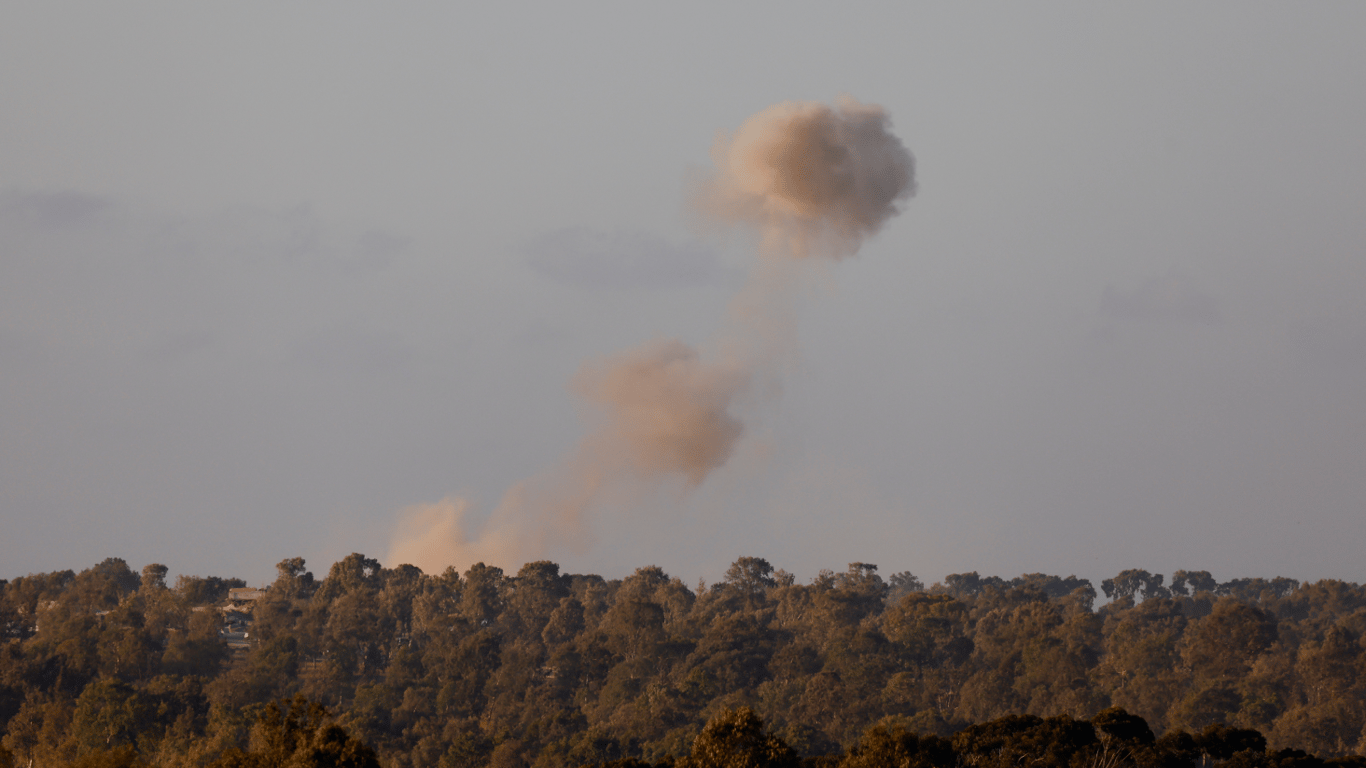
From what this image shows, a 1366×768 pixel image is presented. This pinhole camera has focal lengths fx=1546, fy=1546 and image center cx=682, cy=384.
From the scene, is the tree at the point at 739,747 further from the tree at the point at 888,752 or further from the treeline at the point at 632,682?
the treeline at the point at 632,682

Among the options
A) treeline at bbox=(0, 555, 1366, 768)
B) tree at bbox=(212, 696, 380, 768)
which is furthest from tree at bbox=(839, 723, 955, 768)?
treeline at bbox=(0, 555, 1366, 768)

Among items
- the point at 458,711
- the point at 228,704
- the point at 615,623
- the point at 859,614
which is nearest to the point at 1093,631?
the point at 859,614

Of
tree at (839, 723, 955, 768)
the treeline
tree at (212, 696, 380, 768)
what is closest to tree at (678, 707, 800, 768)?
tree at (839, 723, 955, 768)

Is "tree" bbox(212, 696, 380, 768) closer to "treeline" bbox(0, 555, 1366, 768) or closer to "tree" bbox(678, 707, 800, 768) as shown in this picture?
"tree" bbox(678, 707, 800, 768)

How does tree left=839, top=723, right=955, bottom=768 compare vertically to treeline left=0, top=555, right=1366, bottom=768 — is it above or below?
below

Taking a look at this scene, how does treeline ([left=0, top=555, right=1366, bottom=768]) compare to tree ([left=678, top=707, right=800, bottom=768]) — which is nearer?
tree ([left=678, top=707, right=800, bottom=768])

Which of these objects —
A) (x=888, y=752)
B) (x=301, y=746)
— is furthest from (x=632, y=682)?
(x=301, y=746)

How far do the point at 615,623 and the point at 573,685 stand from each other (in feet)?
49.8

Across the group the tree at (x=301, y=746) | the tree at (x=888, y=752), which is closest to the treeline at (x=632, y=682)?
the tree at (x=301, y=746)

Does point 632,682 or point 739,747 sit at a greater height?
point 632,682

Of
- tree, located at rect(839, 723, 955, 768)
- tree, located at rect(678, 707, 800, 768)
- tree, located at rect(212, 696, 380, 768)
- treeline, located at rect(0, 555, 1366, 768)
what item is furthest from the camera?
treeline, located at rect(0, 555, 1366, 768)

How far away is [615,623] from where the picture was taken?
158 m

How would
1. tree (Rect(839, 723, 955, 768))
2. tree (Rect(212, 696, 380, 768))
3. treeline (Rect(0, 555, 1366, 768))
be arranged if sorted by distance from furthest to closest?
treeline (Rect(0, 555, 1366, 768)) < tree (Rect(839, 723, 955, 768)) < tree (Rect(212, 696, 380, 768))

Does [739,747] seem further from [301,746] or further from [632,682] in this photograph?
[632,682]
